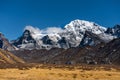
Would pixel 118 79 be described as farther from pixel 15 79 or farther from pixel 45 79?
pixel 15 79

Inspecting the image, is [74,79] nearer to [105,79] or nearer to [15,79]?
[105,79]

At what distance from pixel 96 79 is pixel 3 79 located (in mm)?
23745

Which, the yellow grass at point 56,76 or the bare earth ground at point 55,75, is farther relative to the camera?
the bare earth ground at point 55,75

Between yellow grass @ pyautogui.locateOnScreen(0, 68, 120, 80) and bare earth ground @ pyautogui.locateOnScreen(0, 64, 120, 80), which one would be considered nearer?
yellow grass @ pyautogui.locateOnScreen(0, 68, 120, 80)

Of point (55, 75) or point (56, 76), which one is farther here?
point (55, 75)

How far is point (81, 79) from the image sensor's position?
8306 cm

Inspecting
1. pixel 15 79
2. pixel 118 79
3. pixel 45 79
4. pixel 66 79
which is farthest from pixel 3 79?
pixel 118 79

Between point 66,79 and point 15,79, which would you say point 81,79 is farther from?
point 15,79

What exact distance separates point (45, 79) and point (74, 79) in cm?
746

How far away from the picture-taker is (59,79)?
83000 millimetres

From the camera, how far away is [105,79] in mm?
83625

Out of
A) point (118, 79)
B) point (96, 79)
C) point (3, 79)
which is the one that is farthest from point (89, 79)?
point (3, 79)

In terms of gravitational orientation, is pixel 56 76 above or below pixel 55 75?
below

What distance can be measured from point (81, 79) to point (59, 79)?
5626 millimetres
